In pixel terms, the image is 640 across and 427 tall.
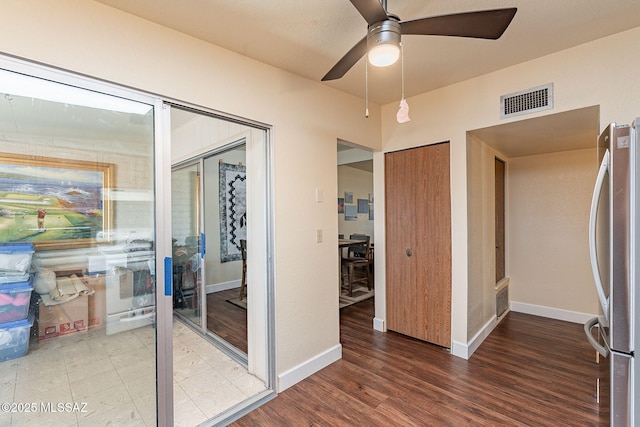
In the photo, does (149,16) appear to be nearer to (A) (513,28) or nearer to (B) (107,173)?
(B) (107,173)

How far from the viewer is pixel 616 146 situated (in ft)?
4.41

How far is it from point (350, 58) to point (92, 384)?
2.40m

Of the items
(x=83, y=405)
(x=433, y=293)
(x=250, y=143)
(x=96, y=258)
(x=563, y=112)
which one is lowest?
(x=83, y=405)

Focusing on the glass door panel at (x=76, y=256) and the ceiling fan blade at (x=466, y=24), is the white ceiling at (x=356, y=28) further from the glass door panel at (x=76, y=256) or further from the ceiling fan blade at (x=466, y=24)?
the glass door panel at (x=76, y=256)

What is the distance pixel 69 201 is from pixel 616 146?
274cm

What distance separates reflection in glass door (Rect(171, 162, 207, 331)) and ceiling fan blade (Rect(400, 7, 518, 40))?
2768 mm

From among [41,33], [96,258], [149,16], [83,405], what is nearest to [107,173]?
[96,258]

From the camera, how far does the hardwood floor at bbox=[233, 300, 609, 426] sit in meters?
1.90

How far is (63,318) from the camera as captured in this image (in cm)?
159

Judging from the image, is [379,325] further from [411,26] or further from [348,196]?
[348,196]

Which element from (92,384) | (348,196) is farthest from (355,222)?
(92,384)

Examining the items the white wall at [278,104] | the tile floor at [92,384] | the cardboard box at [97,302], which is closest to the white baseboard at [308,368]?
the white wall at [278,104]

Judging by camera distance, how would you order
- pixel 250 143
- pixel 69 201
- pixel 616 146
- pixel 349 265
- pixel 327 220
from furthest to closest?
pixel 349 265
pixel 327 220
pixel 250 143
pixel 69 201
pixel 616 146

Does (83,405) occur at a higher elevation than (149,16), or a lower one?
lower
